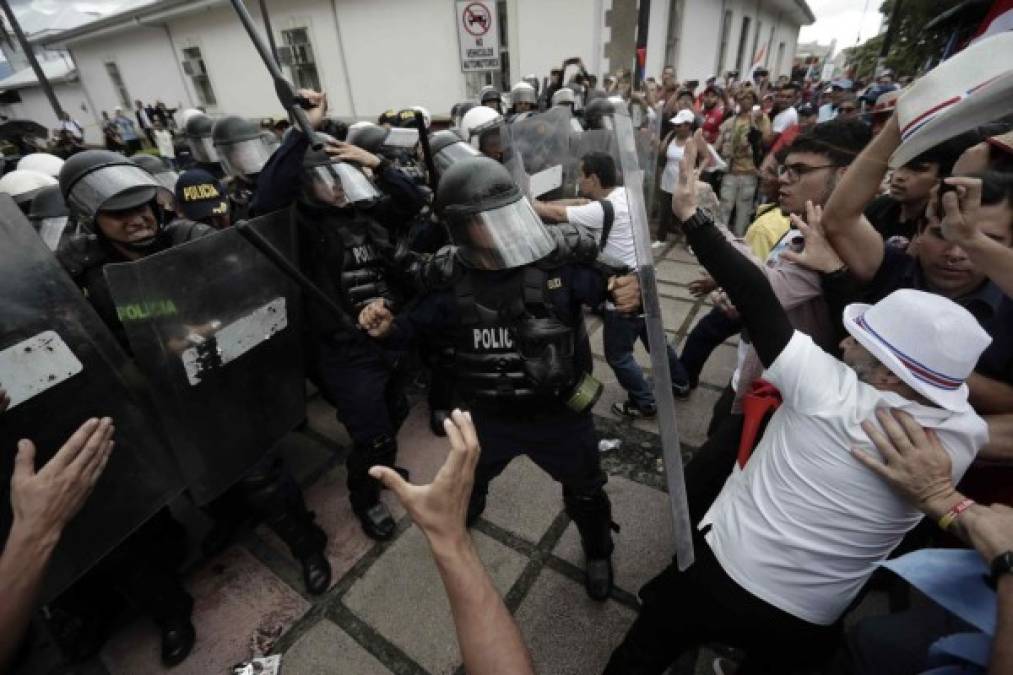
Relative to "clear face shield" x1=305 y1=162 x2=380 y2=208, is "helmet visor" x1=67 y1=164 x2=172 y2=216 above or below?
above

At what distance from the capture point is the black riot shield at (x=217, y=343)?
180 centimetres

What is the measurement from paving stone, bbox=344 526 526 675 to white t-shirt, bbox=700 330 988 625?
1368 mm

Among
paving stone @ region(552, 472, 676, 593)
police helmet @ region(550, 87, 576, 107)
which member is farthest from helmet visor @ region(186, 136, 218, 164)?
paving stone @ region(552, 472, 676, 593)

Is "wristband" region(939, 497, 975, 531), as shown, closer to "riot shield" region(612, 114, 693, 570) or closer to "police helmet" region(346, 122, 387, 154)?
"riot shield" region(612, 114, 693, 570)

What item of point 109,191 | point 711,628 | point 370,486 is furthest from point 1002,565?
point 109,191

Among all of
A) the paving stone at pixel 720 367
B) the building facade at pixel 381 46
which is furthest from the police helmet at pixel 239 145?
the building facade at pixel 381 46

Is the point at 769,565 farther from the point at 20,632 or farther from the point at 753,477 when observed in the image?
the point at 20,632

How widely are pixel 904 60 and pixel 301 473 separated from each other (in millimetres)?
26146

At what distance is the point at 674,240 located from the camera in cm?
691

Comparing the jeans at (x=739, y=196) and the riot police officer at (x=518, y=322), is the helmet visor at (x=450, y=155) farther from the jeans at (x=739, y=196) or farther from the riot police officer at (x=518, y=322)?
the jeans at (x=739, y=196)

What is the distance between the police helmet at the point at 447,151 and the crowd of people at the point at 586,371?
0.02m

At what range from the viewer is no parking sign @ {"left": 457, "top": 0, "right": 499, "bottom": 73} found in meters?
4.52

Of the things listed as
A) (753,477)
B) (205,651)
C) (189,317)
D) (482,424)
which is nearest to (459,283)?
(482,424)

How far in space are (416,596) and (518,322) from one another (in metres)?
1.53
